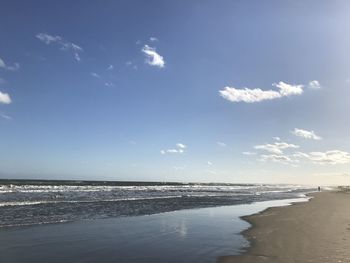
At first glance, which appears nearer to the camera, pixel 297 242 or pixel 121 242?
pixel 121 242

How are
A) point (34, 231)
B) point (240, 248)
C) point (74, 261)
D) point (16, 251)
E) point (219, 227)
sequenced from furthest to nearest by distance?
point (219, 227)
point (34, 231)
point (240, 248)
point (16, 251)
point (74, 261)

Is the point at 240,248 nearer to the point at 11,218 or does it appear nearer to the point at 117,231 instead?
the point at 117,231

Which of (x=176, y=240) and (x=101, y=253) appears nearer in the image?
(x=101, y=253)

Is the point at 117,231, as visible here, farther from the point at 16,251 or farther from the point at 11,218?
the point at 11,218

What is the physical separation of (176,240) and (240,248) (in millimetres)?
2521

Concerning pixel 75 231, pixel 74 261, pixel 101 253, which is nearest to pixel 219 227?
pixel 75 231

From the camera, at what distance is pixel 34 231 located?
15.8 m

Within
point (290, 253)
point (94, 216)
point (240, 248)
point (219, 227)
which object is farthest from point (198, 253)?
point (94, 216)

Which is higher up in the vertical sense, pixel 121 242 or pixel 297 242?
pixel 297 242

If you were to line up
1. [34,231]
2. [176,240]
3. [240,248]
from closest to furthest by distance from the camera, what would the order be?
[240,248], [176,240], [34,231]

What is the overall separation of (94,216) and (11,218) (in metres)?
4.11

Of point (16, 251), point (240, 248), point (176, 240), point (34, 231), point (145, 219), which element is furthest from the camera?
point (145, 219)

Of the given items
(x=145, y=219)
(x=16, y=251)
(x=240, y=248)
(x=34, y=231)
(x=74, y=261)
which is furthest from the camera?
(x=145, y=219)

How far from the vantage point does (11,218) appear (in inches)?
778
